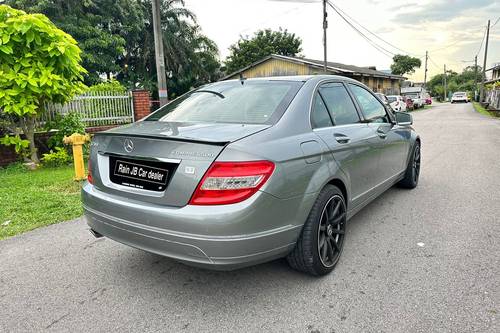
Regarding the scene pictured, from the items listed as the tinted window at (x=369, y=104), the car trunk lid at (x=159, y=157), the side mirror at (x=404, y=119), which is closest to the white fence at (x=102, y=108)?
the car trunk lid at (x=159, y=157)

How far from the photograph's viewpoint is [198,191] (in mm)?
2299

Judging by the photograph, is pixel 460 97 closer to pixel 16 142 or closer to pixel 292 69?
pixel 292 69

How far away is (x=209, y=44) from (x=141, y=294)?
25943 mm

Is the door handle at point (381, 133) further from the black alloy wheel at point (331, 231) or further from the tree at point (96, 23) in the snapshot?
the tree at point (96, 23)

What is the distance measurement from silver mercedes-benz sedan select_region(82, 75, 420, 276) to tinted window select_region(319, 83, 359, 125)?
2cm

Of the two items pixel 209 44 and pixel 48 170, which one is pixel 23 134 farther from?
pixel 209 44

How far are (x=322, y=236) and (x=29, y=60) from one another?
6.73m

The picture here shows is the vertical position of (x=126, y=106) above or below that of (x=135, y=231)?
above

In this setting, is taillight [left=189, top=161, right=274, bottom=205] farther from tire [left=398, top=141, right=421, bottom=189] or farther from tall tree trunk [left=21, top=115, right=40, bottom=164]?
tall tree trunk [left=21, top=115, right=40, bottom=164]

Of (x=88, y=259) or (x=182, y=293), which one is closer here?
(x=182, y=293)

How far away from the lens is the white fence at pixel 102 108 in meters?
10.0

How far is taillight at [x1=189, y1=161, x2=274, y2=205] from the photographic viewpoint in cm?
227

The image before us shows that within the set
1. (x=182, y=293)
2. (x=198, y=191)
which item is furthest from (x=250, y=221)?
(x=182, y=293)

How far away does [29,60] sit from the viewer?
22.9 ft
